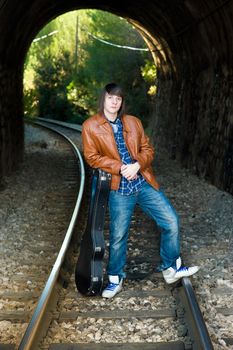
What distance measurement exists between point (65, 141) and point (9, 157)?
313 inches

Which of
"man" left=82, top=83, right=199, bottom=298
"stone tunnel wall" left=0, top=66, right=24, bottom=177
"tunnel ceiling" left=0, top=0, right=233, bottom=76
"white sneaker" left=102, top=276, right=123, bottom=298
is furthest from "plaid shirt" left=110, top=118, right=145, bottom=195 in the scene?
"stone tunnel wall" left=0, top=66, right=24, bottom=177

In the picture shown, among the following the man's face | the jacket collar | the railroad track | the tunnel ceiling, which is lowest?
the railroad track

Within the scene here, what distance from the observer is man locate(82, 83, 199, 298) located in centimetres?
447

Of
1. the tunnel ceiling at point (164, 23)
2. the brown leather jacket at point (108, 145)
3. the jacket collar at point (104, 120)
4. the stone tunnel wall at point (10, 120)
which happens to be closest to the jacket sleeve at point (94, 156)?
the brown leather jacket at point (108, 145)

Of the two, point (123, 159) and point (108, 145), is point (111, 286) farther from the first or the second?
point (108, 145)

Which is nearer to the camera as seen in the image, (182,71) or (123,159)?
(123,159)

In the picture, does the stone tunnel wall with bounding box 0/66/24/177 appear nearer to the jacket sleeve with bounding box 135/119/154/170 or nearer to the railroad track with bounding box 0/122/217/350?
the railroad track with bounding box 0/122/217/350

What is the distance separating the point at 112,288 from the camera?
15.9ft

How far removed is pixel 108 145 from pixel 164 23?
30.4 ft

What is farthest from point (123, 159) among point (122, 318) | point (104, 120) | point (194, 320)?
point (194, 320)

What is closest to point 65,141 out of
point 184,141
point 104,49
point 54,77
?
point 184,141

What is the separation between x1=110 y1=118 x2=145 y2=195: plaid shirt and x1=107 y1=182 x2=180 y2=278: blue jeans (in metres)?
0.05

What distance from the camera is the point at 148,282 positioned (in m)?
5.17

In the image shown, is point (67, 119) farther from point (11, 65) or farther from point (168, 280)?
point (168, 280)
